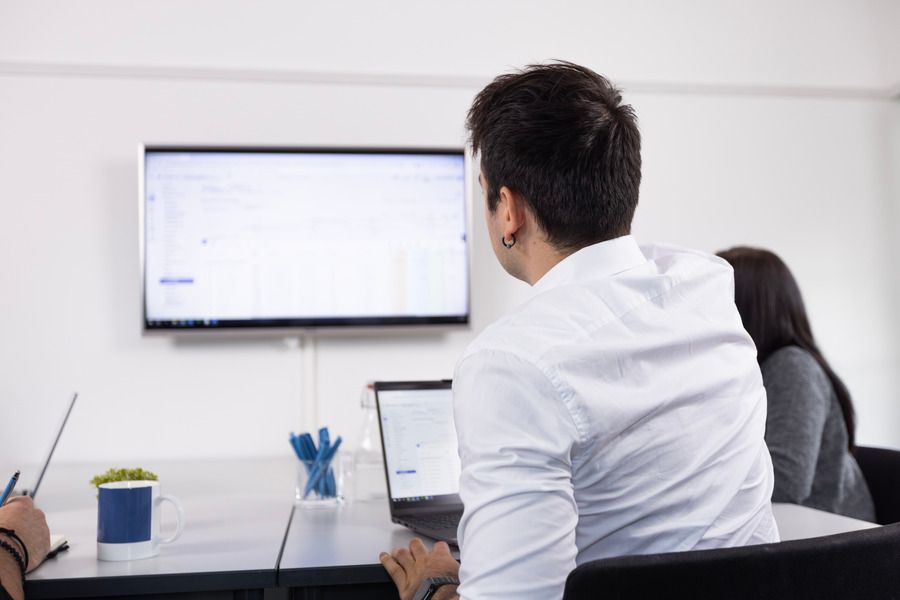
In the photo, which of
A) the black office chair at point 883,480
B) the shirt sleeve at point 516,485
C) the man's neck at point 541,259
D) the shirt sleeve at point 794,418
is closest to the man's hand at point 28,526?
the shirt sleeve at point 516,485

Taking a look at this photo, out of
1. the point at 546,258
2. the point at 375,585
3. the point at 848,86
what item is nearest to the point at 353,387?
the point at 375,585

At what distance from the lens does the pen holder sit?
5.96 feet

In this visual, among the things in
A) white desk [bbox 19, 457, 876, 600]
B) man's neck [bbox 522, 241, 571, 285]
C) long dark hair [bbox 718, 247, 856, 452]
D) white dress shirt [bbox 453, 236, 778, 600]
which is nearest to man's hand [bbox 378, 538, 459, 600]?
white desk [bbox 19, 457, 876, 600]

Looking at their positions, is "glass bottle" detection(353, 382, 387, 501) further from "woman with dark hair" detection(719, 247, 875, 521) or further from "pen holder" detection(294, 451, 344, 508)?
"woman with dark hair" detection(719, 247, 875, 521)

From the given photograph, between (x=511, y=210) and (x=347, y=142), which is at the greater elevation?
(x=347, y=142)

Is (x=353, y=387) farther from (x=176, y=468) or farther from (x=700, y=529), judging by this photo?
(x=700, y=529)

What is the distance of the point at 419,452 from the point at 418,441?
25 millimetres

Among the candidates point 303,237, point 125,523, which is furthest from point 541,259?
point 303,237

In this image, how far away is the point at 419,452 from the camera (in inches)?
68.7

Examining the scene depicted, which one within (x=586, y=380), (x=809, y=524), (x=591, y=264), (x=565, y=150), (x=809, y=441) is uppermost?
(x=565, y=150)

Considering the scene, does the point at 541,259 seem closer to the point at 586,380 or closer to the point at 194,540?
the point at 586,380

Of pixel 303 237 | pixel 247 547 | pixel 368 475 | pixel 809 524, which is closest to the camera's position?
pixel 247 547

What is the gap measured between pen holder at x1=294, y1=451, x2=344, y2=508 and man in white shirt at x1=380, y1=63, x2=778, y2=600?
65cm

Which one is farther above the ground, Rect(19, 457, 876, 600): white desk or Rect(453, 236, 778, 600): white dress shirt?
Rect(453, 236, 778, 600): white dress shirt
